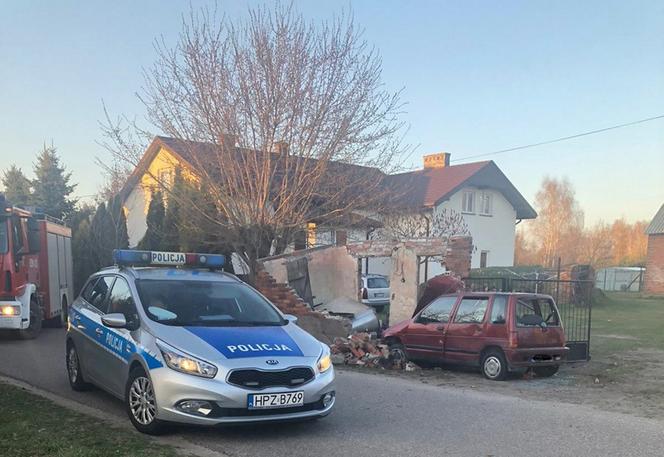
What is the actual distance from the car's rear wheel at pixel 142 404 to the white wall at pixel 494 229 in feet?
93.6

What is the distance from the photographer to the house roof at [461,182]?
3127 cm

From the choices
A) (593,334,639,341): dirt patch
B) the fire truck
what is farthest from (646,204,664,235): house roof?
the fire truck

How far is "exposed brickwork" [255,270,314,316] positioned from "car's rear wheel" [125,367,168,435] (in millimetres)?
7803

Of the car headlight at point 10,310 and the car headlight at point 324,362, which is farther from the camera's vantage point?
the car headlight at point 10,310

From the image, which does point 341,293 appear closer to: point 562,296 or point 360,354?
point 360,354

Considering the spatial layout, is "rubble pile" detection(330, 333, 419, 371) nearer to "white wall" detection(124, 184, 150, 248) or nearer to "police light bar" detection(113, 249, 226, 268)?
"police light bar" detection(113, 249, 226, 268)

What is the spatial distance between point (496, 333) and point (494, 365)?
21.4 inches

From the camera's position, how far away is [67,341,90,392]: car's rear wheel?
7.72 m

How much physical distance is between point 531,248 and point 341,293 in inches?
2095

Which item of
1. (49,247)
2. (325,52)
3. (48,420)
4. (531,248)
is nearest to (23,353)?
(49,247)

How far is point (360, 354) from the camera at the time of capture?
37.7ft

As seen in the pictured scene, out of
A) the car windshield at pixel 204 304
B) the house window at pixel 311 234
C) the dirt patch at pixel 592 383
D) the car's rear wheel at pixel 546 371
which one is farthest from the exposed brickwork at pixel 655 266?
the car windshield at pixel 204 304

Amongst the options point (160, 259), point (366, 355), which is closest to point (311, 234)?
point (366, 355)

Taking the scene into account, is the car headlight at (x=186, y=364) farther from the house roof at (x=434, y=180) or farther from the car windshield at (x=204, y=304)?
the house roof at (x=434, y=180)
